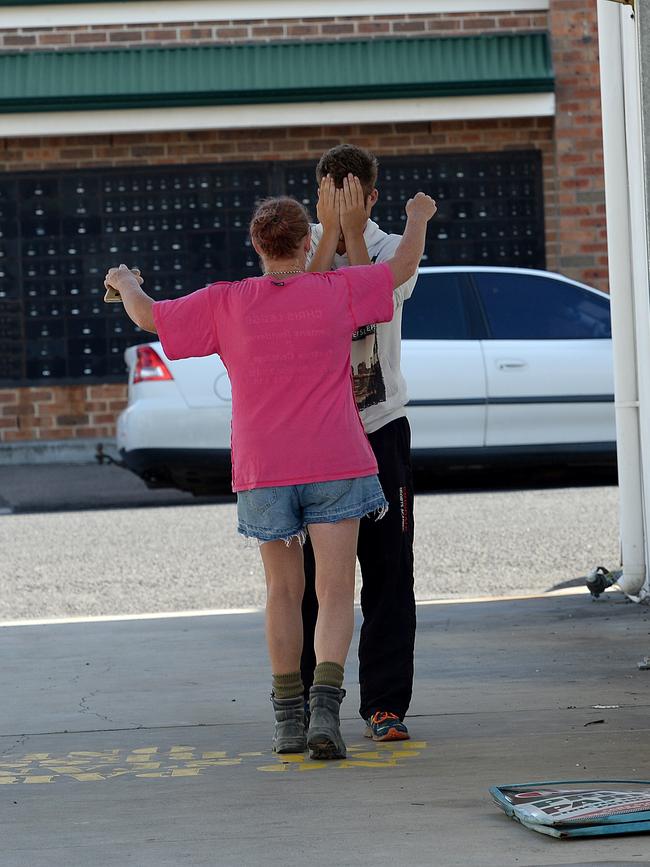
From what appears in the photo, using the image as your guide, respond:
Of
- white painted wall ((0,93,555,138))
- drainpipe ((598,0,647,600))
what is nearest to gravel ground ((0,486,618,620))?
drainpipe ((598,0,647,600))

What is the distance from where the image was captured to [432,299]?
12.7 metres

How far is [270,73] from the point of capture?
1614 centimetres

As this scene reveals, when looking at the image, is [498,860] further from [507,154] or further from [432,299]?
[507,154]

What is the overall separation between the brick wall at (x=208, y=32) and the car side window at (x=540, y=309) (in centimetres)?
476

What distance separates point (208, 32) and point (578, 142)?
12.8ft

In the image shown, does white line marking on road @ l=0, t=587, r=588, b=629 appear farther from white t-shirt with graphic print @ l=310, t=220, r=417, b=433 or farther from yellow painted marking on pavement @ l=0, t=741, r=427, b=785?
white t-shirt with graphic print @ l=310, t=220, r=417, b=433

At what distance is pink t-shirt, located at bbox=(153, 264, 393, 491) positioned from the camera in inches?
181

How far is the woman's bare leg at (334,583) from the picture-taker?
15.4 ft

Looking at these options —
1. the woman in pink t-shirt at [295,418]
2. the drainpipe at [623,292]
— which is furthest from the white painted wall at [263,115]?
the woman in pink t-shirt at [295,418]

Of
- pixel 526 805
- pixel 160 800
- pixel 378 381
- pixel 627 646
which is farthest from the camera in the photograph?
pixel 627 646

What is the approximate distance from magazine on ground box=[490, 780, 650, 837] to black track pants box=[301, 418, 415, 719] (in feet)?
2.90

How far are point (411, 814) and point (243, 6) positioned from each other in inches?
536

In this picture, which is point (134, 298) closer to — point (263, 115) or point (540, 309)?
point (540, 309)

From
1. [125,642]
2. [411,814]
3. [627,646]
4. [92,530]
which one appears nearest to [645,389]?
[627,646]
